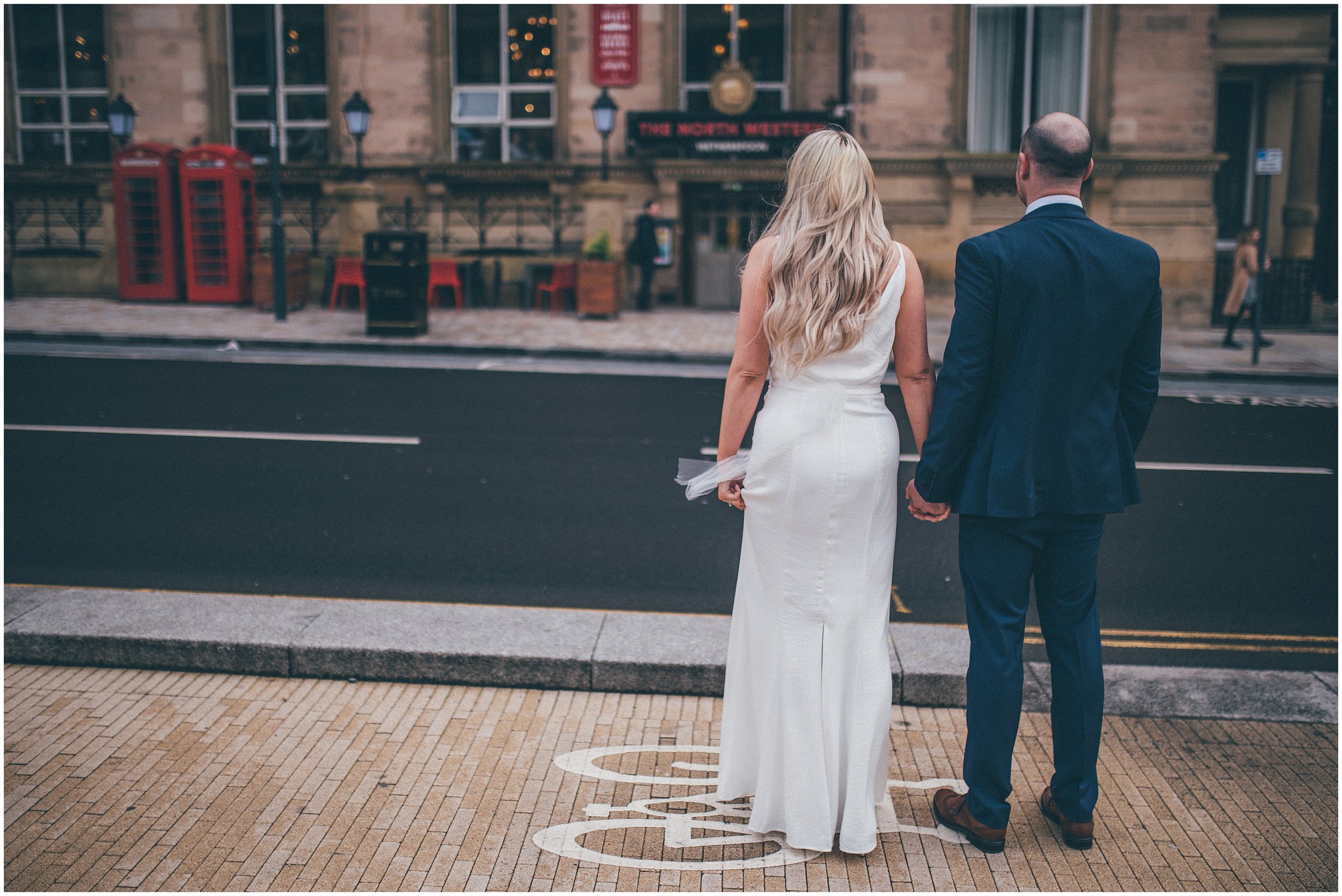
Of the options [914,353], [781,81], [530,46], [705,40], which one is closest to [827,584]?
[914,353]

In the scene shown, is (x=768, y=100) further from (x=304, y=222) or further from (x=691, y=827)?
(x=691, y=827)

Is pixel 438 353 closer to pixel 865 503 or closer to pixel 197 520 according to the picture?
pixel 197 520

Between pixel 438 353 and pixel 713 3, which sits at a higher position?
pixel 713 3

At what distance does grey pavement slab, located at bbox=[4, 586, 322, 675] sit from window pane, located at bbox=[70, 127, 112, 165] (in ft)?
71.1

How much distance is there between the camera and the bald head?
302 cm

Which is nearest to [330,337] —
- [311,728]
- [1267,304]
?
[311,728]

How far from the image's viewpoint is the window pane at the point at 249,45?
22156 millimetres

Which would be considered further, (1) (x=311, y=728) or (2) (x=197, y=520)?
(2) (x=197, y=520)

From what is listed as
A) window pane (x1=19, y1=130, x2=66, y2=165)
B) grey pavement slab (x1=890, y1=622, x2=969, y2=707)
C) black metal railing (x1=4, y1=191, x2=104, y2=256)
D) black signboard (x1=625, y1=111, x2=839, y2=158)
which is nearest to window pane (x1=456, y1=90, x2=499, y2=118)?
black signboard (x1=625, y1=111, x2=839, y2=158)

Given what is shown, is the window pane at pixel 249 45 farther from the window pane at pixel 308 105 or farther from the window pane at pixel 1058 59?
the window pane at pixel 1058 59

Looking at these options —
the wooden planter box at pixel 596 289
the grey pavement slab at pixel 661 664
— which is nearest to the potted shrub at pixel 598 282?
the wooden planter box at pixel 596 289

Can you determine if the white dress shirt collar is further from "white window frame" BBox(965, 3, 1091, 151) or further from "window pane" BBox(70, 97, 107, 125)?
"window pane" BBox(70, 97, 107, 125)

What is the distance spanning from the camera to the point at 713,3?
817 inches

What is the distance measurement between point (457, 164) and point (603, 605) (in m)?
17.2
